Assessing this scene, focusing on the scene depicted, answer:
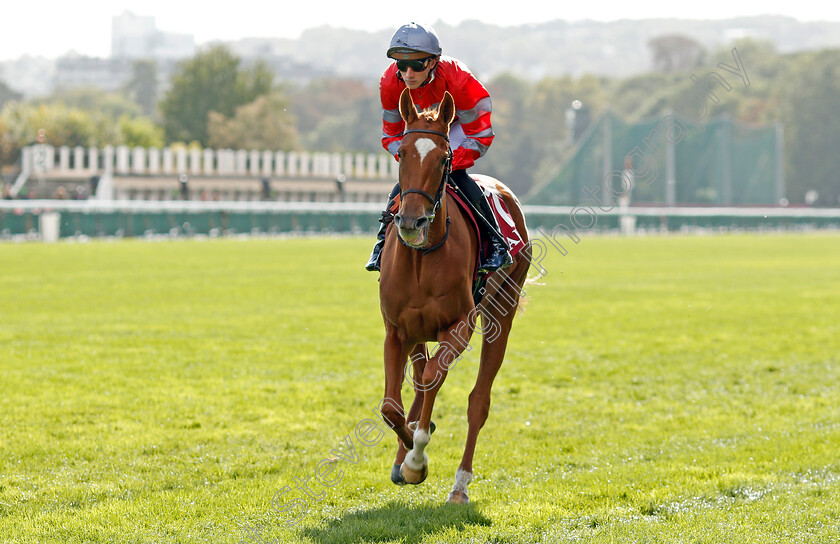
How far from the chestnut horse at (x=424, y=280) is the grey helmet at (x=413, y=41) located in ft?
1.36

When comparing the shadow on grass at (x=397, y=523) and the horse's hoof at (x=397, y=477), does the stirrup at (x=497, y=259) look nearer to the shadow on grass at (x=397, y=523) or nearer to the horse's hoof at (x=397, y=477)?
the horse's hoof at (x=397, y=477)

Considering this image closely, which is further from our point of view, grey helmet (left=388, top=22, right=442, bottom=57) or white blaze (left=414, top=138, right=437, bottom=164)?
grey helmet (left=388, top=22, right=442, bottom=57)

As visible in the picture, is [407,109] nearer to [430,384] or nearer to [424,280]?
[424,280]

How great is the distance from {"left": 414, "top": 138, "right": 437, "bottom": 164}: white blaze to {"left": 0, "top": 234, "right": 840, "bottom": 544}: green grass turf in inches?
80.3

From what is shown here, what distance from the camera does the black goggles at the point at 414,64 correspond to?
5.80m

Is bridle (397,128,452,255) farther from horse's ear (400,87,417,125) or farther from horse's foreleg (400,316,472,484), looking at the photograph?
horse's foreleg (400,316,472,484)

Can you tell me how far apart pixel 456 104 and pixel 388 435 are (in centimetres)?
291

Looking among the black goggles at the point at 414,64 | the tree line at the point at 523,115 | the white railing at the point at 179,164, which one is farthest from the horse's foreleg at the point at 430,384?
the tree line at the point at 523,115

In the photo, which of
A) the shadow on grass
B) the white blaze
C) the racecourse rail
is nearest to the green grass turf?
the shadow on grass

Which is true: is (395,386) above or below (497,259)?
below

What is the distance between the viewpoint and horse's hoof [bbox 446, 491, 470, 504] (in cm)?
566

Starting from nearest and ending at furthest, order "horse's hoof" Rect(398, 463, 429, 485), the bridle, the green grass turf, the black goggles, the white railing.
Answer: the bridle < the green grass turf < "horse's hoof" Rect(398, 463, 429, 485) < the black goggles < the white railing

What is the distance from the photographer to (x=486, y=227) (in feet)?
20.8

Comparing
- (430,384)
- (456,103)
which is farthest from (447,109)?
(430,384)
